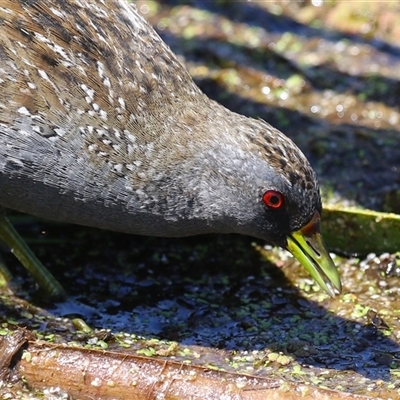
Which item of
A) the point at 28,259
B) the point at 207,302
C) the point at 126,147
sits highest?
the point at 126,147

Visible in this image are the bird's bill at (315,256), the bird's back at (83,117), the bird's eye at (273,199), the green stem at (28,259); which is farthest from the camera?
the green stem at (28,259)

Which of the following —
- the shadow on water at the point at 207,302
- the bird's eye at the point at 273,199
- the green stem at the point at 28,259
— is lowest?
the shadow on water at the point at 207,302

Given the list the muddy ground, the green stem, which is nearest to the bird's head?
the muddy ground

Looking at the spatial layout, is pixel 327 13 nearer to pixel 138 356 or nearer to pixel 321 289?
pixel 321 289

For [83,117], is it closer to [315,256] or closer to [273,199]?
[273,199]

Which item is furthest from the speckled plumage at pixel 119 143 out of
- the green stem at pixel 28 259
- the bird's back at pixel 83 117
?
the green stem at pixel 28 259

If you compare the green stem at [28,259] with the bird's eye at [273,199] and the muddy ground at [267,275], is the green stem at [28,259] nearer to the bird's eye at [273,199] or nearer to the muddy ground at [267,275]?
the muddy ground at [267,275]

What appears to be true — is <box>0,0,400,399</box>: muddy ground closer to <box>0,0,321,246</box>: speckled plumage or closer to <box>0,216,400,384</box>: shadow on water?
<box>0,216,400,384</box>: shadow on water

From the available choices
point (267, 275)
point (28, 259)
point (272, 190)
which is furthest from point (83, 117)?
point (267, 275)
